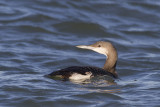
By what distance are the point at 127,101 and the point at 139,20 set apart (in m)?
6.61

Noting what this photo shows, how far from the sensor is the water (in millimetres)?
6645

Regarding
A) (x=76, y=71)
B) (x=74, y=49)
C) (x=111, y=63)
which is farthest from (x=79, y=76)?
(x=74, y=49)

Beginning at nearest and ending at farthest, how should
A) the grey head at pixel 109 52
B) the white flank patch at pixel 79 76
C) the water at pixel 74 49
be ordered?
the water at pixel 74 49 → the white flank patch at pixel 79 76 → the grey head at pixel 109 52

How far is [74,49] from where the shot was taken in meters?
10.2

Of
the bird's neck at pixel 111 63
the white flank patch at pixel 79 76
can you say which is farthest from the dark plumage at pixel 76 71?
the bird's neck at pixel 111 63

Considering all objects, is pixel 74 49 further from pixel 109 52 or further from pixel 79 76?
pixel 79 76

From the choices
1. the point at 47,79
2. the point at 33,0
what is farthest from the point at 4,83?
the point at 33,0

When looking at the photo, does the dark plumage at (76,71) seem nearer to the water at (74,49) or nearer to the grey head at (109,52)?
the water at (74,49)

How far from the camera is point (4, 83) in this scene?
23.3ft

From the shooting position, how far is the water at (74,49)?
6.64 metres

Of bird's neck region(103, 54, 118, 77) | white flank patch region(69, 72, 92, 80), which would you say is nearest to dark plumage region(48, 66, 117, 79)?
white flank patch region(69, 72, 92, 80)

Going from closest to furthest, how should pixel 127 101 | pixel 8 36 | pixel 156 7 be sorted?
1. pixel 127 101
2. pixel 8 36
3. pixel 156 7

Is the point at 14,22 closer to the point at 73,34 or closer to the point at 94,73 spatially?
the point at 73,34

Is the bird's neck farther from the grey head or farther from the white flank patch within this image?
the white flank patch
